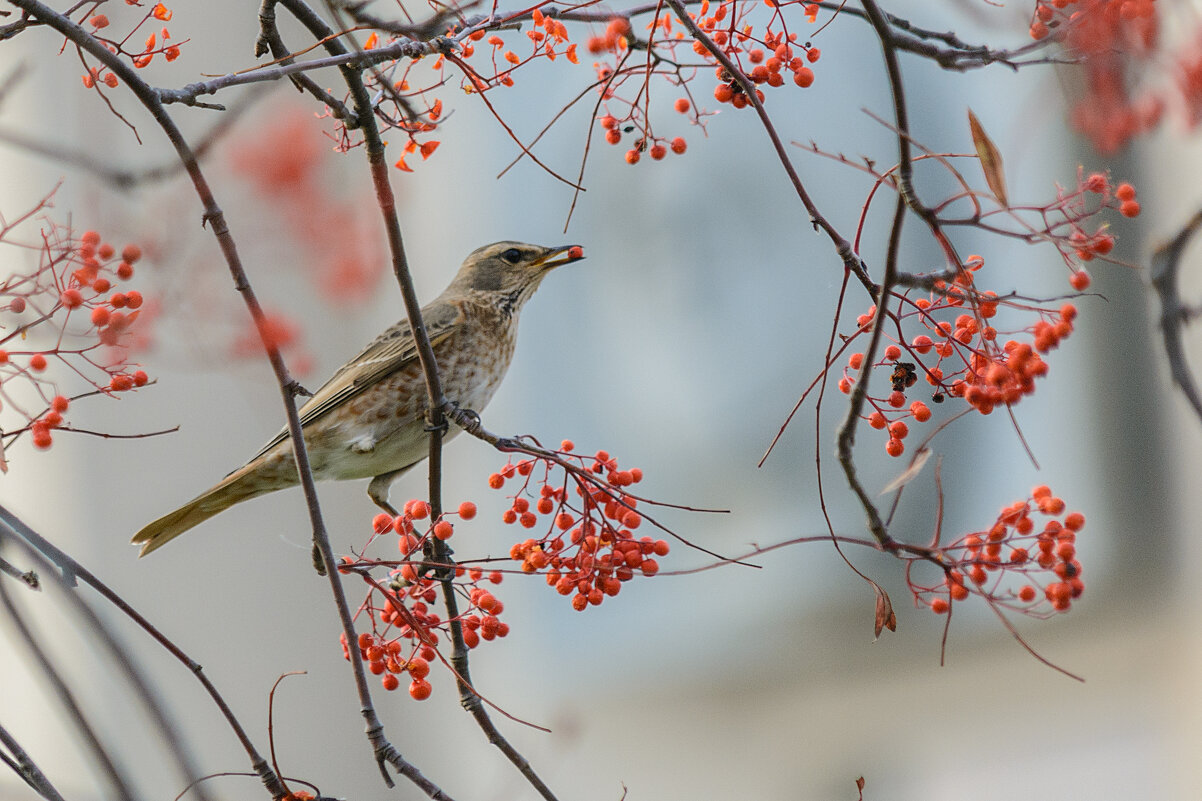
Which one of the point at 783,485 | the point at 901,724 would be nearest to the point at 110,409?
the point at 783,485

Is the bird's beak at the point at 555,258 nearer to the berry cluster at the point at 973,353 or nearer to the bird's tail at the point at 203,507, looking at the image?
the bird's tail at the point at 203,507

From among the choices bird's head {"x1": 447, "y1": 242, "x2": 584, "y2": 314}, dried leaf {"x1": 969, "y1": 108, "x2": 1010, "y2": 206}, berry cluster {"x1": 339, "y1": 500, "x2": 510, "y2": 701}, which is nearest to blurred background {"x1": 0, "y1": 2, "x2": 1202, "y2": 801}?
bird's head {"x1": 447, "y1": 242, "x2": 584, "y2": 314}

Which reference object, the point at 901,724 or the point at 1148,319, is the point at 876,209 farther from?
the point at 901,724

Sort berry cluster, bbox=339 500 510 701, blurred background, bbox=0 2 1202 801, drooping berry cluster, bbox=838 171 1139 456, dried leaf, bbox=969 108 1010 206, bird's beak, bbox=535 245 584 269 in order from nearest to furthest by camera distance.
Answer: dried leaf, bbox=969 108 1010 206, drooping berry cluster, bbox=838 171 1139 456, berry cluster, bbox=339 500 510 701, bird's beak, bbox=535 245 584 269, blurred background, bbox=0 2 1202 801

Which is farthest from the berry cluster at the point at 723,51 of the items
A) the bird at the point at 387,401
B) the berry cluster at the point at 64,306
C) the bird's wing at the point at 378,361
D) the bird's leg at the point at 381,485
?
the bird's leg at the point at 381,485

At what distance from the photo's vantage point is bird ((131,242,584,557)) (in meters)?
2.36

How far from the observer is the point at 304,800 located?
115cm

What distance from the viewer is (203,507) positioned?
7.49ft

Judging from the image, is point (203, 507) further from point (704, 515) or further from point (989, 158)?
point (704, 515)

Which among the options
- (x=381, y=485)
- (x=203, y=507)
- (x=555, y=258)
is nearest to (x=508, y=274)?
(x=555, y=258)

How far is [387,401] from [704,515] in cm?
242

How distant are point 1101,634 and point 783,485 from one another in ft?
4.14

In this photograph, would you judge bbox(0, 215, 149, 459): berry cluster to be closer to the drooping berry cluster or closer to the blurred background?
the drooping berry cluster

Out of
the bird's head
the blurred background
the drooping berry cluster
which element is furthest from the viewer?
the blurred background
